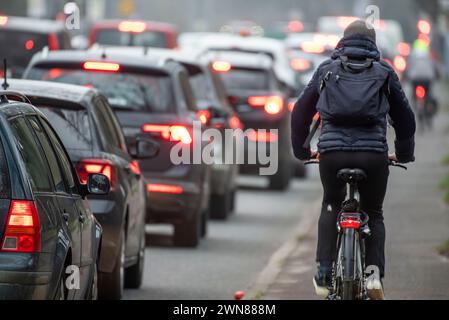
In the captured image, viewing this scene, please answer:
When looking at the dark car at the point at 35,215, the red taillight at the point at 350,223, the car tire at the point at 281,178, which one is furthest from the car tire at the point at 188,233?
the car tire at the point at 281,178

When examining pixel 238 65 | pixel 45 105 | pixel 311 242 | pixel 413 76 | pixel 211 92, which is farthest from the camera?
pixel 413 76

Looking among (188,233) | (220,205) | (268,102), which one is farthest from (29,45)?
(188,233)

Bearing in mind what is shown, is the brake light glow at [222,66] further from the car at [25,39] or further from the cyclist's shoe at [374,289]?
the cyclist's shoe at [374,289]

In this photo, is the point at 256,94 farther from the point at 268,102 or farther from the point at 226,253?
the point at 226,253

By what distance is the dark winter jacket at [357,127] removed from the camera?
29.2ft

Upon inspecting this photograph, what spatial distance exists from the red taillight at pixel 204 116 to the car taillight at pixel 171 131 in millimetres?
962

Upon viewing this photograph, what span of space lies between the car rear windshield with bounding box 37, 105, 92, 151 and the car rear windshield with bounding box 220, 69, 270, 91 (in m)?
11.5

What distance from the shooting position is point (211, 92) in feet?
62.4

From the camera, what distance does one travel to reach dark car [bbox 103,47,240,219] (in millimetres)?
17797

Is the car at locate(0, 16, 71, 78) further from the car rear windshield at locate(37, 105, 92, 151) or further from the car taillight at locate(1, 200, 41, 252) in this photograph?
the car taillight at locate(1, 200, 41, 252)

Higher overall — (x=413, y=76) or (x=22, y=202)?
(x=22, y=202)

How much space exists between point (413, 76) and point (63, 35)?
14263mm
